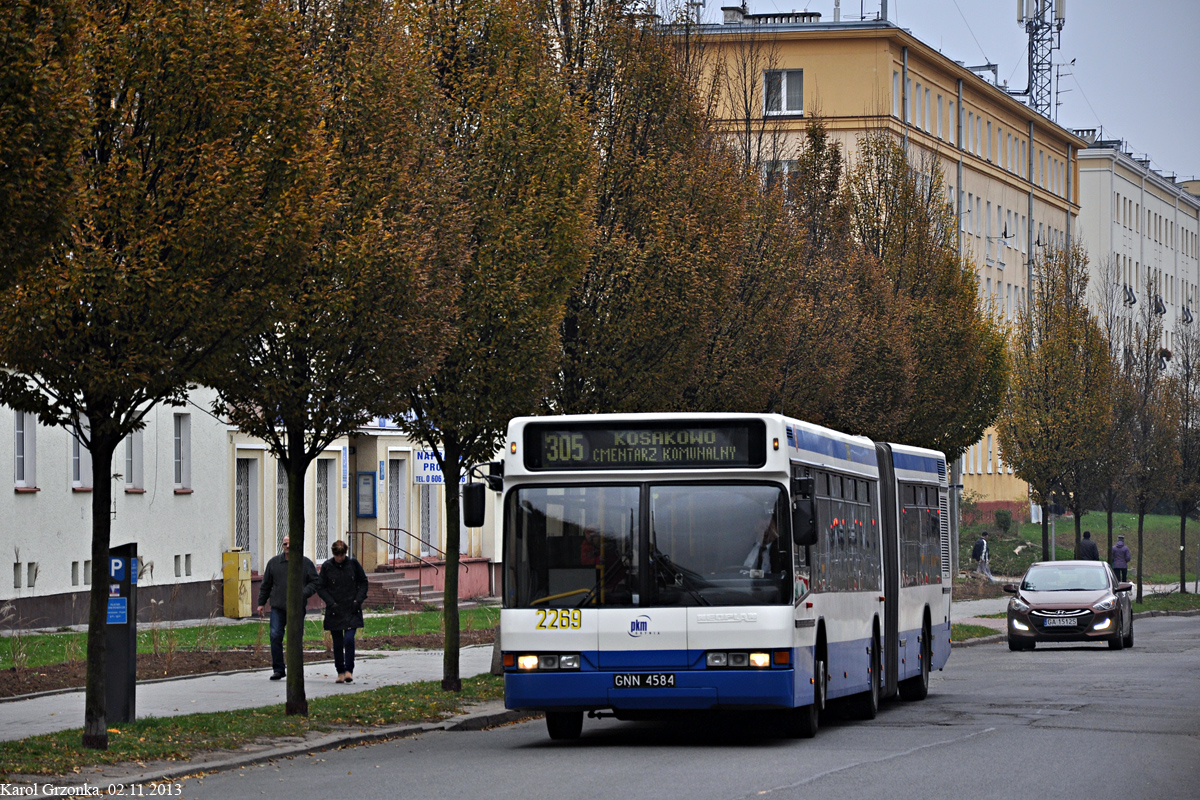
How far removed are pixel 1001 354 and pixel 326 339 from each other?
110 ft

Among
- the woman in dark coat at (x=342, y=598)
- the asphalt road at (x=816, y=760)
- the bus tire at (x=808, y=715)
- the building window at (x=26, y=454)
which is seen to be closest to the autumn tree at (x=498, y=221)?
the woman in dark coat at (x=342, y=598)

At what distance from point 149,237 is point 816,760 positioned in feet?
20.5

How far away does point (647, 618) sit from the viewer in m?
16.0

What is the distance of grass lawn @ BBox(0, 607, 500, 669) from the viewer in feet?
83.3

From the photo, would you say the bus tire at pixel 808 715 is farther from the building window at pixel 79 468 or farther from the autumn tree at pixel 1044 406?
the autumn tree at pixel 1044 406

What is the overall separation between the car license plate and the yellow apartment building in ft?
163

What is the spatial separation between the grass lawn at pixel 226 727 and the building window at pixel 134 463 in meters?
15.3

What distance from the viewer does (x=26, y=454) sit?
33.0 meters

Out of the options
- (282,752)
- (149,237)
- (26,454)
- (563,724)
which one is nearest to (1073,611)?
(26,454)

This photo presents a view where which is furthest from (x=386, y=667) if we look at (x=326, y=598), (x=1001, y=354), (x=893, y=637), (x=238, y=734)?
(x=1001, y=354)

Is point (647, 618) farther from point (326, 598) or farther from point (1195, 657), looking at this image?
point (1195, 657)

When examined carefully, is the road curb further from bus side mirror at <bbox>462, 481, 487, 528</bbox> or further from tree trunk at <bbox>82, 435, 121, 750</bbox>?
bus side mirror at <bbox>462, 481, 487, 528</bbox>

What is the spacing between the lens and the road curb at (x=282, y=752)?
1352 centimetres

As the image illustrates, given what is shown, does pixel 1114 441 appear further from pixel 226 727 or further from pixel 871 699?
pixel 226 727
